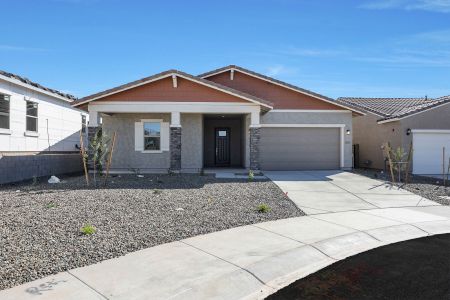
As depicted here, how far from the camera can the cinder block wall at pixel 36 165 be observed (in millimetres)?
14031

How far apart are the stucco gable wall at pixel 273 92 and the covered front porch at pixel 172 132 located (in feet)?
5.57

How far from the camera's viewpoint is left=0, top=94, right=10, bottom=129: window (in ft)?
47.6

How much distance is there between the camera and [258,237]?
23.3 feet

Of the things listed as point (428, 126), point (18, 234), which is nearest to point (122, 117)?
point (18, 234)

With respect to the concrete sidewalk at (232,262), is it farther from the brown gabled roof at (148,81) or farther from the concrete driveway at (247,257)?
the brown gabled roof at (148,81)

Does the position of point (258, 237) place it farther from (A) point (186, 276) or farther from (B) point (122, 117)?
(B) point (122, 117)

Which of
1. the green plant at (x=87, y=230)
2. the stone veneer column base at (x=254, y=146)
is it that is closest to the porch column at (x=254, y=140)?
the stone veneer column base at (x=254, y=146)

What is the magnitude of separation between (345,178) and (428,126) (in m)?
7.01

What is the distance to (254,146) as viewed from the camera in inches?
672

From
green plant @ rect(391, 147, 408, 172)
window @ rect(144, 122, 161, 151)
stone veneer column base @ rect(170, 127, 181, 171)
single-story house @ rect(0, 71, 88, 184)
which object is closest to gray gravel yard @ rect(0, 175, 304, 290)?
single-story house @ rect(0, 71, 88, 184)

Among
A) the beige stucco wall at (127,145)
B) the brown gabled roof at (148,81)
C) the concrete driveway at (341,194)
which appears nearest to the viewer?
the concrete driveway at (341,194)

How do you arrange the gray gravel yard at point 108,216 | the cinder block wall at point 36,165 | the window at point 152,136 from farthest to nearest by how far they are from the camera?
the window at point 152,136 → the cinder block wall at point 36,165 → the gray gravel yard at point 108,216

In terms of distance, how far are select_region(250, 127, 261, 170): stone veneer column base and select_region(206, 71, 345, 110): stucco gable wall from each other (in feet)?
12.1

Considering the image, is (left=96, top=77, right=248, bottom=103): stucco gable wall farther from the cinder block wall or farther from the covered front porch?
the cinder block wall
